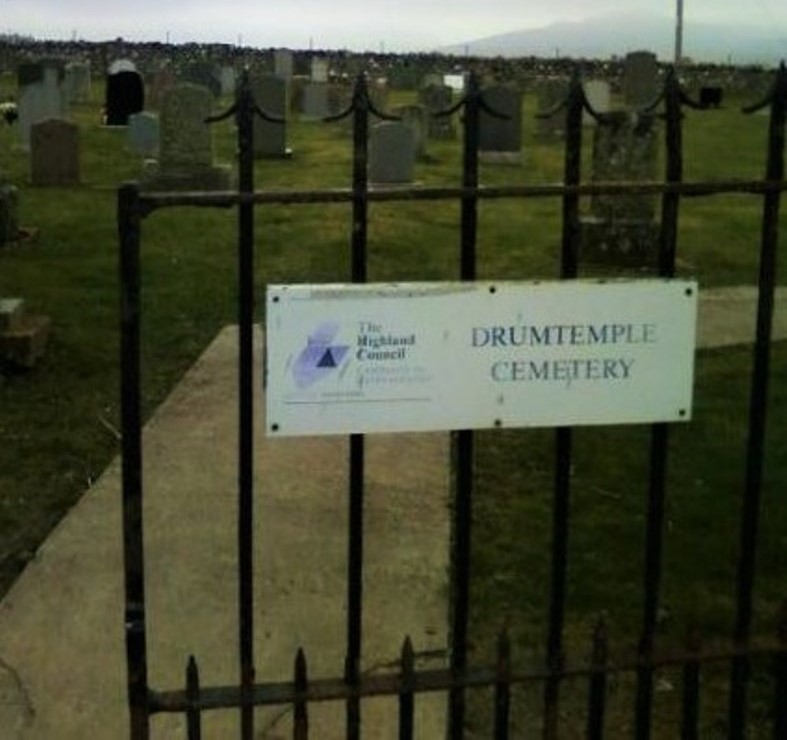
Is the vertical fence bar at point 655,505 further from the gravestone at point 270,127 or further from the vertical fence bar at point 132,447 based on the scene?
the gravestone at point 270,127

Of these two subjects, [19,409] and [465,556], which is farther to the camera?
[19,409]

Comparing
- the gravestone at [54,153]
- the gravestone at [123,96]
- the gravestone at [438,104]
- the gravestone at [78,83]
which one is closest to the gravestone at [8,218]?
the gravestone at [54,153]

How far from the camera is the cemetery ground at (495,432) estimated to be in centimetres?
436

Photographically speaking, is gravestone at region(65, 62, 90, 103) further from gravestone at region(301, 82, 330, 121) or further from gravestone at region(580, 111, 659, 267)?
gravestone at region(580, 111, 659, 267)

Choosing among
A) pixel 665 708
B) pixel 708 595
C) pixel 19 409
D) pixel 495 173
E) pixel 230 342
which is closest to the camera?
pixel 665 708

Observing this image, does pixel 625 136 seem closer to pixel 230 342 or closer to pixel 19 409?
pixel 230 342

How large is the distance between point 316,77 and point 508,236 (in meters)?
23.9

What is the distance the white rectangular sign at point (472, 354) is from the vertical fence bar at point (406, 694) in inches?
19.9

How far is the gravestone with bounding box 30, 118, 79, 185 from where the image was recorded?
596 inches

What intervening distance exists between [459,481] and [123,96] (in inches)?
817

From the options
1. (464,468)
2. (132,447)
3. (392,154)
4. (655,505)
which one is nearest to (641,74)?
(392,154)

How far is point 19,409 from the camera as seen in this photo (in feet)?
21.8

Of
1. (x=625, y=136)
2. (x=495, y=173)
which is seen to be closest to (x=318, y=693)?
(x=625, y=136)

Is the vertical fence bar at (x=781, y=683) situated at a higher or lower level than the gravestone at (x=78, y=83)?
lower
